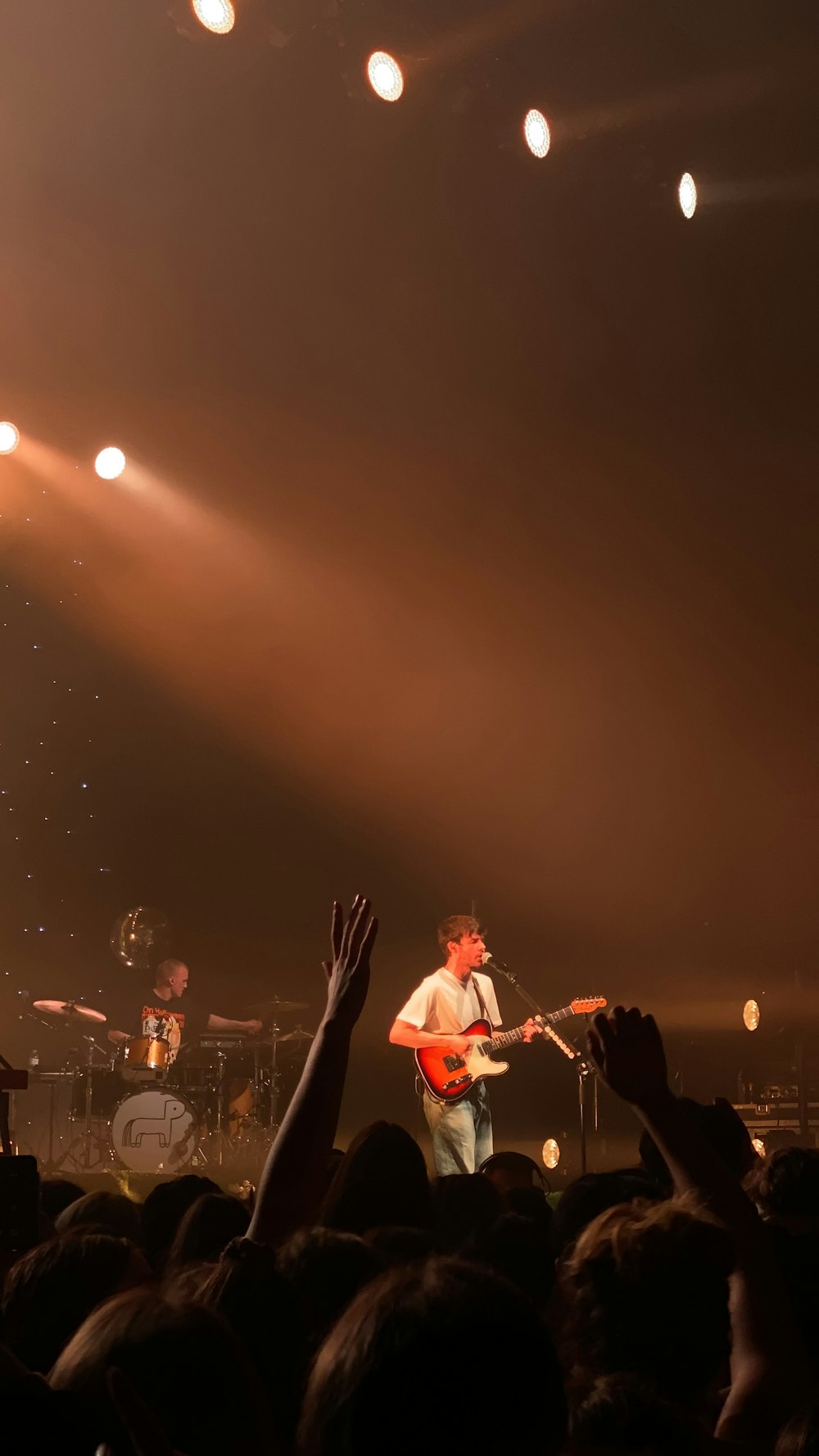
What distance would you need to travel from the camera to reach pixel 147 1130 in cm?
914

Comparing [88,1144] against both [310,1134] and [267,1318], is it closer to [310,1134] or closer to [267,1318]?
[310,1134]

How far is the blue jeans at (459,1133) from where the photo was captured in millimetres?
7445

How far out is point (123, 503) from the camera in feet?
33.1

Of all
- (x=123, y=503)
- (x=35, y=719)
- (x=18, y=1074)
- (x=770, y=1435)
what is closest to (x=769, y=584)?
(x=123, y=503)

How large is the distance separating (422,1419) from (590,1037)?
1.12 meters

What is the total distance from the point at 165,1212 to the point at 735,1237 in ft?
5.46

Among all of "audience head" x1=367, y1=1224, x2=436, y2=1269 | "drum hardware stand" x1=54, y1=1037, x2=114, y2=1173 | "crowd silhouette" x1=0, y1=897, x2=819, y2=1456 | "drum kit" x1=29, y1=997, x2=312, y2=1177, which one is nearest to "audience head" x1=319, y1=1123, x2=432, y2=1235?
"crowd silhouette" x1=0, y1=897, x2=819, y2=1456

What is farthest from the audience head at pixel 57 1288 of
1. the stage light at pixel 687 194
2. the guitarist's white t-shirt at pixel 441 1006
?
the stage light at pixel 687 194

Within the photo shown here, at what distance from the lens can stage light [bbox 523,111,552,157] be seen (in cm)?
727

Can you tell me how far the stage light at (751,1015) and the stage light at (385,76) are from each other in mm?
7847

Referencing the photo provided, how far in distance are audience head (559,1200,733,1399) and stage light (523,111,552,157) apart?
689 cm

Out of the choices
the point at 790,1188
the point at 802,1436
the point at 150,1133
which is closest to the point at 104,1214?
the point at 790,1188

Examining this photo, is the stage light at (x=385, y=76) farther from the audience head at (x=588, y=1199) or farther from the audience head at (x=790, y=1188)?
the audience head at (x=790, y=1188)

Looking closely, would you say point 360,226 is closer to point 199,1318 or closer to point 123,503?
A: point 123,503
